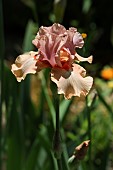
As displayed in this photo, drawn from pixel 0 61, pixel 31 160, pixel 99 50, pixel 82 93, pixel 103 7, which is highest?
pixel 103 7

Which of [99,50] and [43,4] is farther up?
[43,4]

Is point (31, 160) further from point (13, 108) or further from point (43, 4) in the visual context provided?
point (43, 4)

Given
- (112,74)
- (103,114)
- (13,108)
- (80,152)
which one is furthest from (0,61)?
(112,74)

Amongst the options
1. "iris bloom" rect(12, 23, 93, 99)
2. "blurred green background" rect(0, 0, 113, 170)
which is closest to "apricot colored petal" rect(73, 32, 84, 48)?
"iris bloom" rect(12, 23, 93, 99)

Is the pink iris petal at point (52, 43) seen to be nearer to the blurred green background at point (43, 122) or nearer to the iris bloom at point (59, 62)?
the iris bloom at point (59, 62)

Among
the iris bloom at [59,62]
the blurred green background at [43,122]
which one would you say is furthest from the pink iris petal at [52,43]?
the blurred green background at [43,122]

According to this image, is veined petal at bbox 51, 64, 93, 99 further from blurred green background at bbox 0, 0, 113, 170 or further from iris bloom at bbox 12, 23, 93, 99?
blurred green background at bbox 0, 0, 113, 170

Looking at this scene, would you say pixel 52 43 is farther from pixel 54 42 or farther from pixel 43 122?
pixel 43 122
